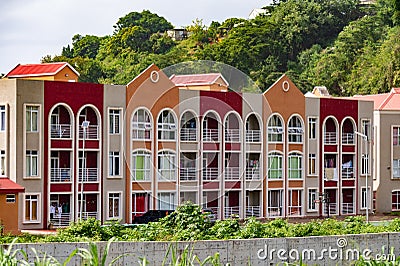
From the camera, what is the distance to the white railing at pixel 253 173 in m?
51.0

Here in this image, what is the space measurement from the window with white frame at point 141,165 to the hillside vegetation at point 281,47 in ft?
131

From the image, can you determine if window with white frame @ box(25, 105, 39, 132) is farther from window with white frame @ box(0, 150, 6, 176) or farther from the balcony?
the balcony

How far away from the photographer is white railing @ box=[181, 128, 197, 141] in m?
48.7

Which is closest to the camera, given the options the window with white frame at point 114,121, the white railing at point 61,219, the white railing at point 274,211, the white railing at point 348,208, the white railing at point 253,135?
the white railing at point 61,219

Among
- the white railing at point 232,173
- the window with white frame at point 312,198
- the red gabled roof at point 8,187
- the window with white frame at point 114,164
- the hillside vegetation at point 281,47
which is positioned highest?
the hillside vegetation at point 281,47

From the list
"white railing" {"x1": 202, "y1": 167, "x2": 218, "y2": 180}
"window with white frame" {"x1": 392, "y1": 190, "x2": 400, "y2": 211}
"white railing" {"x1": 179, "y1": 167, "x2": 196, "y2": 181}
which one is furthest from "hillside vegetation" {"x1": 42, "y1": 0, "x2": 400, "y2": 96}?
A: "white railing" {"x1": 179, "y1": 167, "x2": 196, "y2": 181}

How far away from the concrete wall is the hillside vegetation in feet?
197

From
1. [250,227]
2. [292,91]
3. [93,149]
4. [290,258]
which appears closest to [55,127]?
[93,149]

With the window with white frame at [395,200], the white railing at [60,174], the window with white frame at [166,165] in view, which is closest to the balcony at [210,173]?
the window with white frame at [166,165]

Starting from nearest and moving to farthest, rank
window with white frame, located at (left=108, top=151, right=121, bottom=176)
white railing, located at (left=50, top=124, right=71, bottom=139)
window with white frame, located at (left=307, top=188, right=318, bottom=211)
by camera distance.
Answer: white railing, located at (left=50, top=124, right=71, bottom=139) < window with white frame, located at (left=108, top=151, right=121, bottom=176) < window with white frame, located at (left=307, top=188, right=318, bottom=211)

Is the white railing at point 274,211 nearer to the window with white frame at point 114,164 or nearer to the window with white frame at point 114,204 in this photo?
the window with white frame at point 114,204

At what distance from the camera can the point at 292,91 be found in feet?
177

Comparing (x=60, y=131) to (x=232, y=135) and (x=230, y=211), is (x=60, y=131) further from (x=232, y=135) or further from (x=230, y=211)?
(x=230, y=211)

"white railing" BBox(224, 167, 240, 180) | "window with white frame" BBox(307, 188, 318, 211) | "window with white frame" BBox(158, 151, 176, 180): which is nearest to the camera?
"window with white frame" BBox(158, 151, 176, 180)
